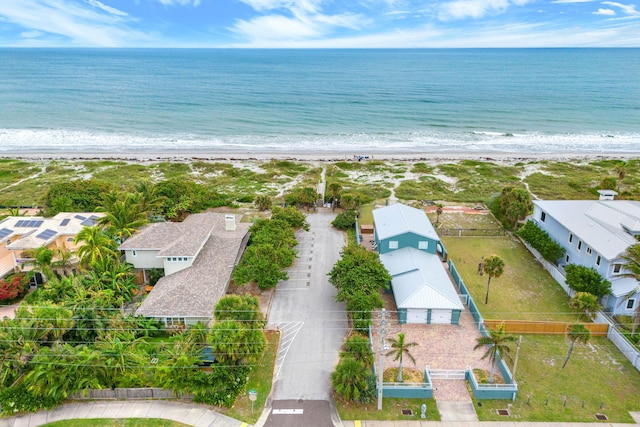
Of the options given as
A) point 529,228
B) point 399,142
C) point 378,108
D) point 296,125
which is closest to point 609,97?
point 378,108

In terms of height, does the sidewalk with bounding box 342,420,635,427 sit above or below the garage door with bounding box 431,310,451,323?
below

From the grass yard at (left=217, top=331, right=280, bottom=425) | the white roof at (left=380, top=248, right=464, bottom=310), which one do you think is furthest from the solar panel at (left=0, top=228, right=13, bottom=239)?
the white roof at (left=380, top=248, right=464, bottom=310)

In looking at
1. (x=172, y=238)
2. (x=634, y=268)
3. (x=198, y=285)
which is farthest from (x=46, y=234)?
(x=634, y=268)

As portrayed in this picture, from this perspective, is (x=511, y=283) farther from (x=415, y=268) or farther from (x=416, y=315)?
(x=416, y=315)

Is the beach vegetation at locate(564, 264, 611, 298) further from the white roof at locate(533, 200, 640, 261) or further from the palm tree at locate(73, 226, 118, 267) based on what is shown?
the palm tree at locate(73, 226, 118, 267)

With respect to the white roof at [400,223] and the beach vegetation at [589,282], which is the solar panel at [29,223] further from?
the beach vegetation at [589,282]

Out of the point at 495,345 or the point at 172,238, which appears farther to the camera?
the point at 172,238
